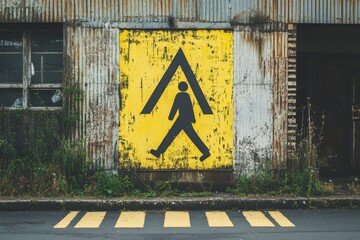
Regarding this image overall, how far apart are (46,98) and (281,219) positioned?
209 inches

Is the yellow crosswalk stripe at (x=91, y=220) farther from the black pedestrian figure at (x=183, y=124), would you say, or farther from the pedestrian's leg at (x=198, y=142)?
the pedestrian's leg at (x=198, y=142)

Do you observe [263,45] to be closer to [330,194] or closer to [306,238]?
[330,194]

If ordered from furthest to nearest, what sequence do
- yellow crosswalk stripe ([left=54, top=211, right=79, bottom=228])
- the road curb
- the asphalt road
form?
1. the road curb
2. yellow crosswalk stripe ([left=54, top=211, right=79, bottom=228])
3. the asphalt road

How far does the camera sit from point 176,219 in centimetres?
996

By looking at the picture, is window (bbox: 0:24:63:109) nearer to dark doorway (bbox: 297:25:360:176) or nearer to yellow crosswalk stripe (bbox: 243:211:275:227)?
yellow crosswalk stripe (bbox: 243:211:275:227)

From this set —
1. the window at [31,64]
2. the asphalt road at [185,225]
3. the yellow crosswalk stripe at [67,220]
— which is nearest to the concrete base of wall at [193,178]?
the asphalt road at [185,225]

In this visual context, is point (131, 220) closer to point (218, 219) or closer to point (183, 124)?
point (218, 219)

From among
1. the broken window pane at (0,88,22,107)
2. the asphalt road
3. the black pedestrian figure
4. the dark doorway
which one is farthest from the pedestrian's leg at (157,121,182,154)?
the dark doorway

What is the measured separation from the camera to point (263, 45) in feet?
39.8

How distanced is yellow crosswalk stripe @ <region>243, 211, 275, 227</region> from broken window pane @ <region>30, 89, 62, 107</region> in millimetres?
4366

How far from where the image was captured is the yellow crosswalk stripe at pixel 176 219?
9.45m

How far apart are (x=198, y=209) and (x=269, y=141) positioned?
2177 mm

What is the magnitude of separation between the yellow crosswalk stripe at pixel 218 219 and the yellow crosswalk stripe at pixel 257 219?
0.34 m

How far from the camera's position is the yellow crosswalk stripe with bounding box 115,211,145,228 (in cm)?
940
